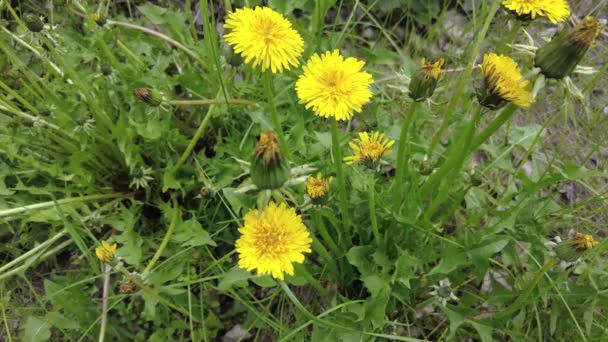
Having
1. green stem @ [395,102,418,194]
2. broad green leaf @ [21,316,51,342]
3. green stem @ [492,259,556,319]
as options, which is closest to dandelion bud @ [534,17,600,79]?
green stem @ [395,102,418,194]

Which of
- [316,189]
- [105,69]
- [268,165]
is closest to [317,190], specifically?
[316,189]

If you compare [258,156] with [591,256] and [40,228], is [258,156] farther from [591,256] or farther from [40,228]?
[40,228]

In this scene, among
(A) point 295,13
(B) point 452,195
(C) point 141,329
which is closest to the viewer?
(B) point 452,195

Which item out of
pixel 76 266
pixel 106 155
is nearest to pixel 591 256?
pixel 106 155

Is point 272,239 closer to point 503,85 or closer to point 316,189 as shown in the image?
point 316,189

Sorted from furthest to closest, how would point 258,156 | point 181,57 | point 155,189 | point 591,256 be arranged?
point 181,57
point 155,189
point 591,256
point 258,156

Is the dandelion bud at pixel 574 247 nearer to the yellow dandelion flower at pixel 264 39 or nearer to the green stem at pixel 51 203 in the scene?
the yellow dandelion flower at pixel 264 39

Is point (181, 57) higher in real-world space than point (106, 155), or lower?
higher
